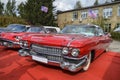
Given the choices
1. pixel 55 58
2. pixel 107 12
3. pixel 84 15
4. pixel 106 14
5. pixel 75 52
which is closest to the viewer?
pixel 75 52

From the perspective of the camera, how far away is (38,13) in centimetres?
3466

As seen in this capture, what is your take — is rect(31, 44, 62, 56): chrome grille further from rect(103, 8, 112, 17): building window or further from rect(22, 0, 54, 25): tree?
rect(22, 0, 54, 25): tree

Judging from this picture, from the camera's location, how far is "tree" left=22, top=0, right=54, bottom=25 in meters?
34.8

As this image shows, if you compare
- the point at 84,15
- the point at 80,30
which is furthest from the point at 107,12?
the point at 80,30

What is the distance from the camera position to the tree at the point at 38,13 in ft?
114

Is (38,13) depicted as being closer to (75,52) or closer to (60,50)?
(60,50)

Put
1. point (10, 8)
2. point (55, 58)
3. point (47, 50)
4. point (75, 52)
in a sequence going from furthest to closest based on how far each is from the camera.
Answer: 1. point (10, 8)
2. point (47, 50)
3. point (55, 58)
4. point (75, 52)

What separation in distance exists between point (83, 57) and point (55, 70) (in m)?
1.07

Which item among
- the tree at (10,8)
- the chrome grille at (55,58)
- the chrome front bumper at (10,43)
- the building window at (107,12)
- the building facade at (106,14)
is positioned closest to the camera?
the chrome grille at (55,58)

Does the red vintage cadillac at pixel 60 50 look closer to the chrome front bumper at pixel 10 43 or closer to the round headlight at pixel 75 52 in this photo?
the round headlight at pixel 75 52

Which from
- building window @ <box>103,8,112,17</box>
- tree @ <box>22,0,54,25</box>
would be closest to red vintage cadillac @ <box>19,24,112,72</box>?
building window @ <box>103,8,112,17</box>

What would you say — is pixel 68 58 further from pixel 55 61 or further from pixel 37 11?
pixel 37 11

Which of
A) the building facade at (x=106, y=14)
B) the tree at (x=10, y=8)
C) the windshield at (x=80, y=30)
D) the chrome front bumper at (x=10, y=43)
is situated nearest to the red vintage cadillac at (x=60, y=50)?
the windshield at (x=80, y=30)

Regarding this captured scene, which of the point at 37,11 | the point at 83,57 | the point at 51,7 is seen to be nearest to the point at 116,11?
the point at 51,7
